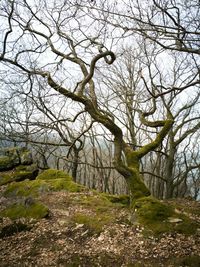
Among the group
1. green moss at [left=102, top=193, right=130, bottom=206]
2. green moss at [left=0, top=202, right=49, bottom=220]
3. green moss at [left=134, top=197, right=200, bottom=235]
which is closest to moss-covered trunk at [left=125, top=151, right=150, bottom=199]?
green moss at [left=134, top=197, right=200, bottom=235]

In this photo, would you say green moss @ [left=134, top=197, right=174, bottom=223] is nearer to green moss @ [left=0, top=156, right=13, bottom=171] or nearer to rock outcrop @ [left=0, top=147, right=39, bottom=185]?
rock outcrop @ [left=0, top=147, right=39, bottom=185]

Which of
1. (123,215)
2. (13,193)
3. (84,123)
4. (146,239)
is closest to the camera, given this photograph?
(146,239)

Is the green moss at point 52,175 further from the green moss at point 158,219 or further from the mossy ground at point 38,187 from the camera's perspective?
the green moss at point 158,219

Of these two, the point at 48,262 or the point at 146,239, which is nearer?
the point at 48,262

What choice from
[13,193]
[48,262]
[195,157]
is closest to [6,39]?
[13,193]

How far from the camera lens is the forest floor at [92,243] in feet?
16.3

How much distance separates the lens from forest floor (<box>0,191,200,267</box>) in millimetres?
4965

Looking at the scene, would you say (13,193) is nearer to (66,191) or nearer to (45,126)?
(66,191)

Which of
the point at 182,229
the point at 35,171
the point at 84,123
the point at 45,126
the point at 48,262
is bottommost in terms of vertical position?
the point at 48,262

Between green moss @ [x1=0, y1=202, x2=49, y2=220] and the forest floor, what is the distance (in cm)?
16

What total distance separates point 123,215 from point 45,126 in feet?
14.9

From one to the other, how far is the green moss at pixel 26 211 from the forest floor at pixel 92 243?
0.51 ft

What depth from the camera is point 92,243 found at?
562cm

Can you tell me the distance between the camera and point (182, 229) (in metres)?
5.69
